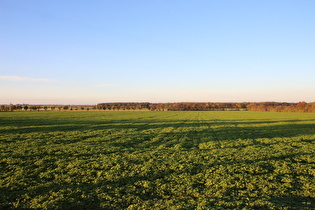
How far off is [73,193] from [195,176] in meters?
5.35

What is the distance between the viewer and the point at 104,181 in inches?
356

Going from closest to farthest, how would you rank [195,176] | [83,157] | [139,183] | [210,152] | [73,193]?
[73,193] → [139,183] → [195,176] → [83,157] → [210,152]

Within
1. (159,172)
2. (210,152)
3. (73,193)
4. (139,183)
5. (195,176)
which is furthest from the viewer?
(210,152)

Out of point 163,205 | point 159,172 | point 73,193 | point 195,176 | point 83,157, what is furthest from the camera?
point 83,157

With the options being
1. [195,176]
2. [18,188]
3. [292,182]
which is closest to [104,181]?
[18,188]

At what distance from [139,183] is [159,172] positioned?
1.69 meters

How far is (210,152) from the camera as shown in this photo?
14.8 meters

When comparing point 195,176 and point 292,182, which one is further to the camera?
point 195,176

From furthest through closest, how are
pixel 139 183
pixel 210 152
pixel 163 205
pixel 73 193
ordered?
pixel 210 152 → pixel 139 183 → pixel 73 193 → pixel 163 205

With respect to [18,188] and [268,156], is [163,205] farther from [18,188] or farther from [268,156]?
[268,156]

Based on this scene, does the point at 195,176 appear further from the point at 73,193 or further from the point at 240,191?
the point at 73,193

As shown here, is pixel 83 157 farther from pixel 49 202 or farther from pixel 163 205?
pixel 163 205

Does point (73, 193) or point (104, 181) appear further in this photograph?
point (104, 181)

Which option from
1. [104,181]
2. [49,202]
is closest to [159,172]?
[104,181]
